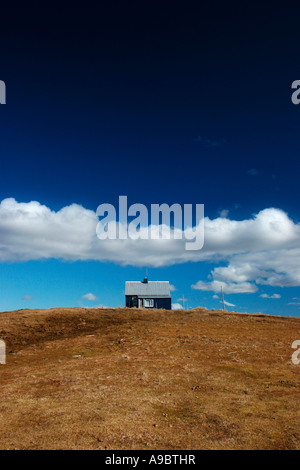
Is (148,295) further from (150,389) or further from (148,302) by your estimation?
(150,389)

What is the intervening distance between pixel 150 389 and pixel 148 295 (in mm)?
55847

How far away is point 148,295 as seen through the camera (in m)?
67.6

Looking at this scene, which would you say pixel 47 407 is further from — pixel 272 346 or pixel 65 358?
pixel 272 346

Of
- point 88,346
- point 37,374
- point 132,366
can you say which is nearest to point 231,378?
point 132,366

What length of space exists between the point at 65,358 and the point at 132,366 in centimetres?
528

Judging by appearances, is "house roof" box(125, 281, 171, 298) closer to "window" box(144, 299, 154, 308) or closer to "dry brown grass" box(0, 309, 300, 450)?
"window" box(144, 299, 154, 308)

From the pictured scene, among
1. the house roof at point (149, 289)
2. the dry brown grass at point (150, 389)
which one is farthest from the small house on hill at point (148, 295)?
the dry brown grass at point (150, 389)

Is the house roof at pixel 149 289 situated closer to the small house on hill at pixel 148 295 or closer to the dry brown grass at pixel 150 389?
the small house on hill at pixel 148 295

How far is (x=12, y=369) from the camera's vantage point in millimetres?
16875

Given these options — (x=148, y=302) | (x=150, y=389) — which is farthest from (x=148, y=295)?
(x=150, y=389)

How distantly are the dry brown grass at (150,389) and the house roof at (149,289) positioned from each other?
41160 mm

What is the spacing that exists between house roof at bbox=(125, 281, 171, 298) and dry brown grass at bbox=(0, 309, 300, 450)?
41.2m

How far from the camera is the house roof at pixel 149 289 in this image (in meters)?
67.8
